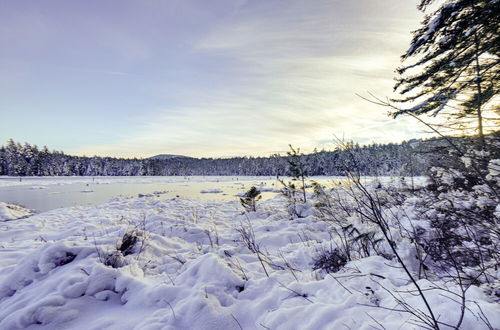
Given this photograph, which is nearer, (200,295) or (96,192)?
(200,295)

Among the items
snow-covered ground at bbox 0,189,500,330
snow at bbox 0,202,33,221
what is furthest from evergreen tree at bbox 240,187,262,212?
snow at bbox 0,202,33,221

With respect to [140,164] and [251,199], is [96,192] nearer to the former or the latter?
[251,199]

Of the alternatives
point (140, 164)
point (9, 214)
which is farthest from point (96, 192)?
point (140, 164)

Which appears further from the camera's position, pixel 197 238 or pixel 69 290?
pixel 197 238

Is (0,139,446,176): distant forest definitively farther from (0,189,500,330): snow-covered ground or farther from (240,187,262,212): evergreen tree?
(0,189,500,330): snow-covered ground

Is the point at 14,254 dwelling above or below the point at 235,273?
below

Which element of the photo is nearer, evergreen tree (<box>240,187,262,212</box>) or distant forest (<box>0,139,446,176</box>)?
evergreen tree (<box>240,187,262,212</box>)

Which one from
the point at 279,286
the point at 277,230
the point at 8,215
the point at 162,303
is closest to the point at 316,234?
the point at 277,230

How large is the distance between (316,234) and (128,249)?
423cm

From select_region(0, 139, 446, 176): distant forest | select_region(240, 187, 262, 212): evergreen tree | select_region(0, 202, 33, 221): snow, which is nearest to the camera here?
select_region(0, 202, 33, 221): snow

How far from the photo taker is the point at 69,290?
2611mm

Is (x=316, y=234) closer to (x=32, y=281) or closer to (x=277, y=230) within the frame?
(x=277, y=230)

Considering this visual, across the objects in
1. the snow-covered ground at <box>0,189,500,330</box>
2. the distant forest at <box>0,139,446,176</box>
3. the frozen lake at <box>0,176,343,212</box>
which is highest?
the distant forest at <box>0,139,446,176</box>

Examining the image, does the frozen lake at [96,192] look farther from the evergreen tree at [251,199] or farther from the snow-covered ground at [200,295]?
the evergreen tree at [251,199]
